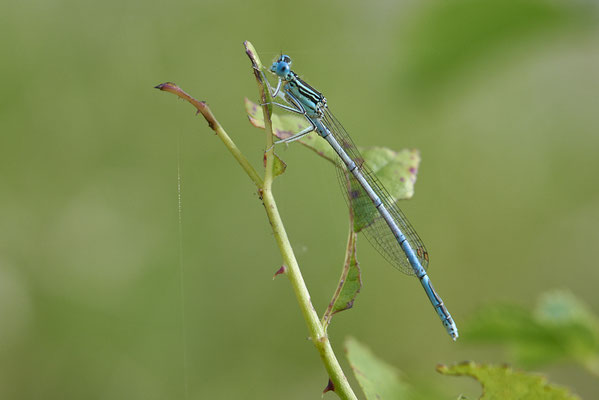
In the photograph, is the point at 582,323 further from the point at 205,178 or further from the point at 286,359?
the point at 205,178

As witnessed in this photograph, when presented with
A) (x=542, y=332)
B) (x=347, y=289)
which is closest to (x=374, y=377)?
(x=347, y=289)

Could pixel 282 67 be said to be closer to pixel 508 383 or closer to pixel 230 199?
pixel 508 383

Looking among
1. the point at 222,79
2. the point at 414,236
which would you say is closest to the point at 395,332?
the point at 414,236

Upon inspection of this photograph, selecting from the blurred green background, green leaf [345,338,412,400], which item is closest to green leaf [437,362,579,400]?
green leaf [345,338,412,400]

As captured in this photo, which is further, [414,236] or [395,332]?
[395,332]

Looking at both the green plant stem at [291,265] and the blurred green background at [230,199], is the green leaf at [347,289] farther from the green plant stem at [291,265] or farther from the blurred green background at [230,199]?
the blurred green background at [230,199]

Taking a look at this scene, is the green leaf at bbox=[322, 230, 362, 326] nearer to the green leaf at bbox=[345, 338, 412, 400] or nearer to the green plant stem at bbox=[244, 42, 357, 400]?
the green plant stem at bbox=[244, 42, 357, 400]
